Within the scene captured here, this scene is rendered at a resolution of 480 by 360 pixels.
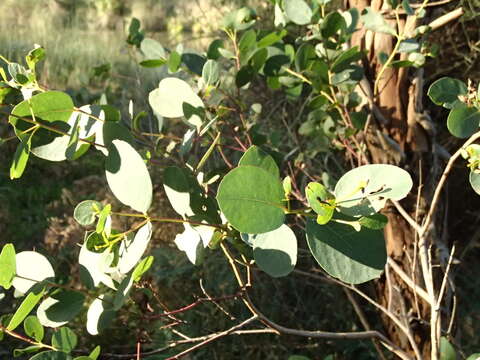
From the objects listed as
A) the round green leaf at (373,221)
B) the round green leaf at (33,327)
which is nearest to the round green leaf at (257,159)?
the round green leaf at (373,221)

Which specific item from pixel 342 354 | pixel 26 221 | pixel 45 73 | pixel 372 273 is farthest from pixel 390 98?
pixel 45 73

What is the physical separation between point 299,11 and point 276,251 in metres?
0.59

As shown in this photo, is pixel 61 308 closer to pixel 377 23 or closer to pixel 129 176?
pixel 129 176

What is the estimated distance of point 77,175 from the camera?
12.1ft

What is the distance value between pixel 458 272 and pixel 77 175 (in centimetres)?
243

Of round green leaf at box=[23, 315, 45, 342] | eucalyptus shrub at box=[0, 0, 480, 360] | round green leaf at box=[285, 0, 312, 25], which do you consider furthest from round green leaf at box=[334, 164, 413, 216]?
round green leaf at box=[285, 0, 312, 25]

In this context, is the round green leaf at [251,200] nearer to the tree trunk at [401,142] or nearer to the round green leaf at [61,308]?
the round green leaf at [61,308]

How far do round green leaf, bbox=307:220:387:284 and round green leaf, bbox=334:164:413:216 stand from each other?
1.1 inches

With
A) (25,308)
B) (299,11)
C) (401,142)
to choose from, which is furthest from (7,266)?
(401,142)

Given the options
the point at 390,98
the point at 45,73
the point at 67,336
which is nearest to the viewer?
the point at 67,336

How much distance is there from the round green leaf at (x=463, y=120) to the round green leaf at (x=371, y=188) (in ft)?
0.80

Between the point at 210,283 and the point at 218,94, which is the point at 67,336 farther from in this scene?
the point at 210,283

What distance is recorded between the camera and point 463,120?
0.69 metres

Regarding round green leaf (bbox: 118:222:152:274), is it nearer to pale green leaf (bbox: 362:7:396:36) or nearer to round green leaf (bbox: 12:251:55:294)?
round green leaf (bbox: 12:251:55:294)
